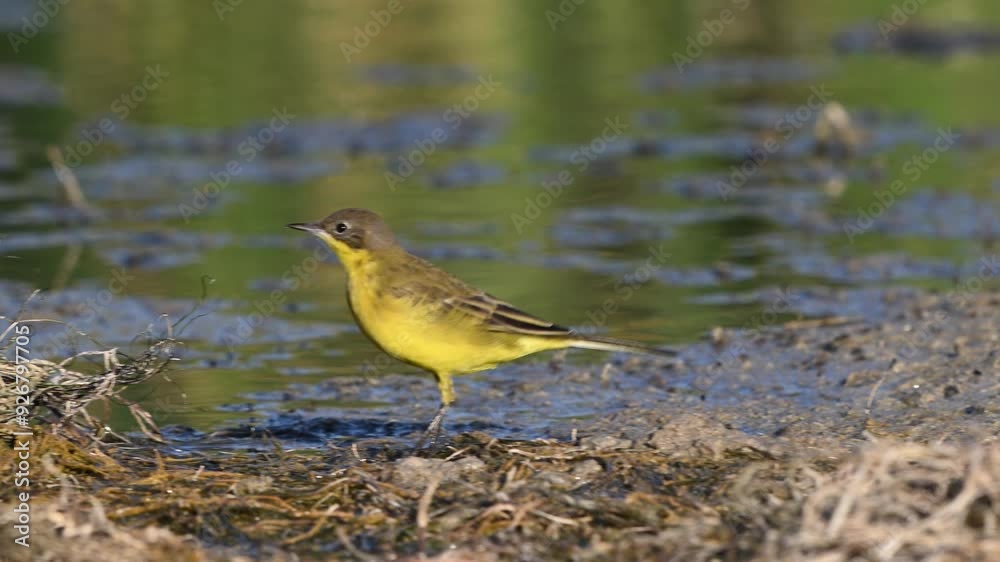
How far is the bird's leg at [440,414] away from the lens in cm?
755

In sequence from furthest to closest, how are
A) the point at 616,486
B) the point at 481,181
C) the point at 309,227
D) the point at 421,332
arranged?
the point at 481,181, the point at 309,227, the point at 421,332, the point at 616,486

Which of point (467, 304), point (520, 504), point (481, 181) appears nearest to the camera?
point (520, 504)

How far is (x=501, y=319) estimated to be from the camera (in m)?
7.74

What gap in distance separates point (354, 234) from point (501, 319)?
86 centimetres

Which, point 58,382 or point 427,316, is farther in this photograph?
point 427,316

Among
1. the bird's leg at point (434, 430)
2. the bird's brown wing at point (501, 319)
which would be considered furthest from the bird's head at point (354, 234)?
the bird's leg at point (434, 430)

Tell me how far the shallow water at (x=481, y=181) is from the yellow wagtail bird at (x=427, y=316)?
0.49 m

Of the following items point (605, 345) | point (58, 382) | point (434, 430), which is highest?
point (605, 345)

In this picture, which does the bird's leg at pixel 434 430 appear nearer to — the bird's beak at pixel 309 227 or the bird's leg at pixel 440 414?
the bird's leg at pixel 440 414

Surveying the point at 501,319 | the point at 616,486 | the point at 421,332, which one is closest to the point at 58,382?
the point at 421,332

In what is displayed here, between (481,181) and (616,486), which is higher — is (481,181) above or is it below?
above

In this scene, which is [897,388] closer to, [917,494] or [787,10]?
[917,494]

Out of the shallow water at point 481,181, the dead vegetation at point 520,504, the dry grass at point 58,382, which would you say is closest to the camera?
the dead vegetation at point 520,504

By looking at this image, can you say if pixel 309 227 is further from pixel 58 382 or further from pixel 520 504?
pixel 520 504
